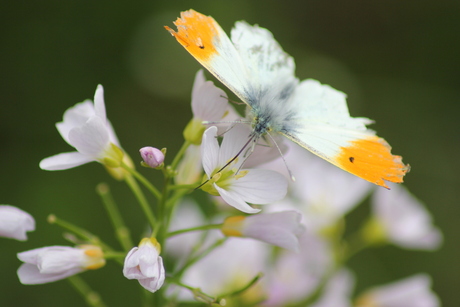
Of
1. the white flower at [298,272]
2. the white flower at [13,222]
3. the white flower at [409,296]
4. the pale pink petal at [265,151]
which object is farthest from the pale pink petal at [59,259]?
the white flower at [409,296]

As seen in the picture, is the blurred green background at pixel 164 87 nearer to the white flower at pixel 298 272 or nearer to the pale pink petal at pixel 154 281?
the white flower at pixel 298 272

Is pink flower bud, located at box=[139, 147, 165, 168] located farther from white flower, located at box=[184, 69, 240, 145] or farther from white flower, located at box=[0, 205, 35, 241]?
white flower, located at box=[0, 205, 35, 241]

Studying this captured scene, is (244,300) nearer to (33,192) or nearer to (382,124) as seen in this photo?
(33,192)

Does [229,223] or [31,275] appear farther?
[229,223]

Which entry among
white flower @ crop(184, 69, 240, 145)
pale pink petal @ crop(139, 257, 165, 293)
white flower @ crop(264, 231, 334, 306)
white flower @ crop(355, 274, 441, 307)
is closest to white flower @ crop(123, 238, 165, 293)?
Result: pale pink petal @ crop(139, 257, 165, 293)

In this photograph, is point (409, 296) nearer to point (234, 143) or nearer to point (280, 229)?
point (280, 229)

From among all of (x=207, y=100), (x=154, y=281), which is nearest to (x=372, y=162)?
(x=207, y=100)

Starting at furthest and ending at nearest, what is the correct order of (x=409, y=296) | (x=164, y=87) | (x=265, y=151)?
(x=164, y=87) → (x=409, y=296) → (x=265, y=151)
